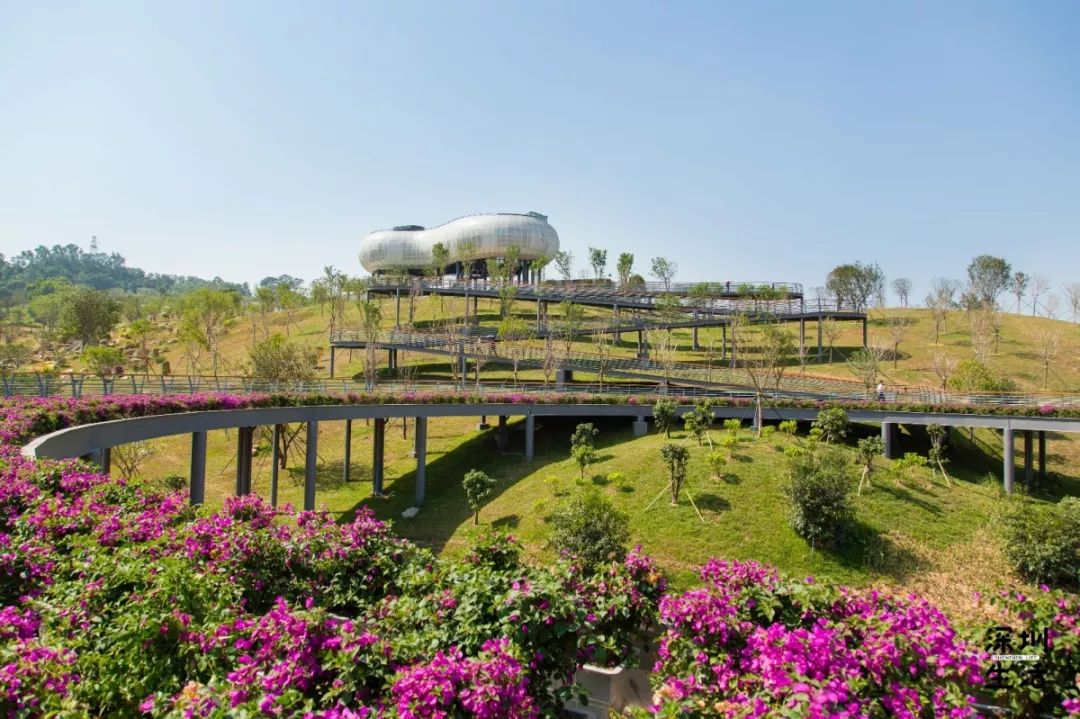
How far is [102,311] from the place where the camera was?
247 ft

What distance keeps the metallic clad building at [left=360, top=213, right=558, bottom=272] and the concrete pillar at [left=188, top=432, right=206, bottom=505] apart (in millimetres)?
70405

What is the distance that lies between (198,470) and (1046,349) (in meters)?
65.7

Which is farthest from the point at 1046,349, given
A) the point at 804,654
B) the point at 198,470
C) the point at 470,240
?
the point at 470,240

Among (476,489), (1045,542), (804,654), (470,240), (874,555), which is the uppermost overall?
(470,240)

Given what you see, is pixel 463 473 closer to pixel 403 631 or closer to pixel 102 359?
pixel 403 631

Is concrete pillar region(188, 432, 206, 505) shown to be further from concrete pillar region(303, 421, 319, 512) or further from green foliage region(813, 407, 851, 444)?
green foliage region(813, 407, 851, 444)

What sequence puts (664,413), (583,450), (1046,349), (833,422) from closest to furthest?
(583,450)
(833,422)
(664,413)
(1046,349)

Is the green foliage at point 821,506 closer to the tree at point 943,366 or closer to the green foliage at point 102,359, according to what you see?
the tree at point 943,366

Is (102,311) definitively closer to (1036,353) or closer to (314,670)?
(314,670)

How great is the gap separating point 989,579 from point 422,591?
21.5 m

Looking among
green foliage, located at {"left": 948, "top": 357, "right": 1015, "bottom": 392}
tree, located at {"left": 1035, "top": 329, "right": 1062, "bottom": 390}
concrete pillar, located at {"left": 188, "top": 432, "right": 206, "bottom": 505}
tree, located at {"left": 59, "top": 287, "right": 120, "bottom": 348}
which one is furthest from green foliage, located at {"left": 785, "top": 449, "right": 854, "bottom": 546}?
tree, located at {"left": 59, "top": 287, "right": 120, "bottom": 348}

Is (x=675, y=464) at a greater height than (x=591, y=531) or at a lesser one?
greater

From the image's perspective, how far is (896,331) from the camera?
62062 mm

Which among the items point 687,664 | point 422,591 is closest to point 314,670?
point 422,591
